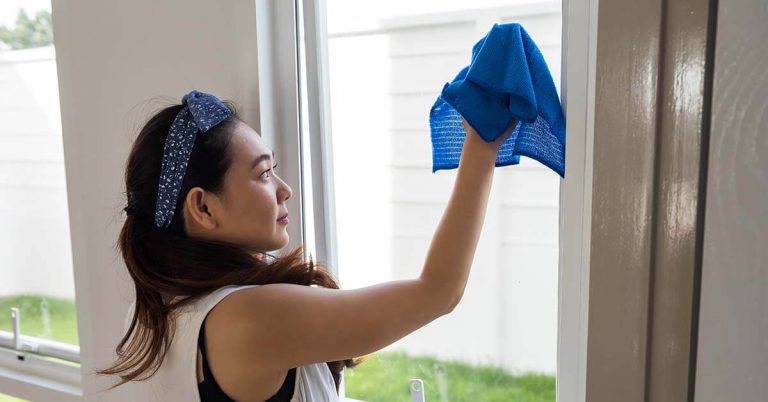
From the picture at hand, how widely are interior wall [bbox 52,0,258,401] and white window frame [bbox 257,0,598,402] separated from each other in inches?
2.5

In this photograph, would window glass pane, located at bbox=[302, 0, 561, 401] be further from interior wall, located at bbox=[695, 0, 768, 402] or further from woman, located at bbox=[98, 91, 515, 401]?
interior wall, located at bbox=[695, 0, 768, 402]

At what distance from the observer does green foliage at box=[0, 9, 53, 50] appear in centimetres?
153

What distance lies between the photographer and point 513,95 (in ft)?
2.46

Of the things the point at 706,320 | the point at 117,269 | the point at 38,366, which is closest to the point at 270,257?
the point at 117,269

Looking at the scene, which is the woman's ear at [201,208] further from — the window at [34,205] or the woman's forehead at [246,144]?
the window at [34,205]

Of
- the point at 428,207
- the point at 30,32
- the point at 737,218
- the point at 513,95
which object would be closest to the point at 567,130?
the point at 513,95

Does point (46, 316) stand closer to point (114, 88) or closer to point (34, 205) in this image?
point (34, 205)

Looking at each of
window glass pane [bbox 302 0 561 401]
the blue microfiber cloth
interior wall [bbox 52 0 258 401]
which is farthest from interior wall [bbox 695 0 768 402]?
interior wall [bbox 52 0 258 401]

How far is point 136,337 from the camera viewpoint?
0.96m

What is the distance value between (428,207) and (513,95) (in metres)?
0.34

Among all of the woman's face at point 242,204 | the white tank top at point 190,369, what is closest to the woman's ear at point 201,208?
the woman's face at point 242,204

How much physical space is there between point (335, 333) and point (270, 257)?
0.31 m

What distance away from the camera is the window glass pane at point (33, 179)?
155cm

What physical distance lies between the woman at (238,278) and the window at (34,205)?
0.77m
